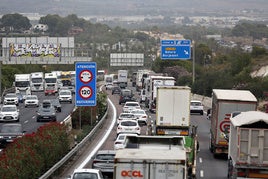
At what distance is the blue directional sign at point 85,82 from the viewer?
3897 centimetres

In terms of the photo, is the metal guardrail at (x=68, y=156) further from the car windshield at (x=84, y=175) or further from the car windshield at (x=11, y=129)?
the car windshield at (x=11, y=129)

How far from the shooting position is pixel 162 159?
18328 mm

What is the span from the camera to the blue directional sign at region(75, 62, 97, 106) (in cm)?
3897

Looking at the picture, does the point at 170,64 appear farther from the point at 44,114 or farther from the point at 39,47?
the point at 44,114

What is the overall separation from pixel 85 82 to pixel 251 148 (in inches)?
586

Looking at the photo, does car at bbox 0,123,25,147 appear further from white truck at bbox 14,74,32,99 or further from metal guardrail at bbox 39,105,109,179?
white truck at bbox 14,74,32,99

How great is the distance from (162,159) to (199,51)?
13671 cm

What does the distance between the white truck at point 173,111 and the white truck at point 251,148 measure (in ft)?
42.1

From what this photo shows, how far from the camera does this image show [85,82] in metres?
39.2

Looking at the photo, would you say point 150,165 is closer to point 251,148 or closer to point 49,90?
point 251,148

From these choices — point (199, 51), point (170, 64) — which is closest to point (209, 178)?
point (170, 64)

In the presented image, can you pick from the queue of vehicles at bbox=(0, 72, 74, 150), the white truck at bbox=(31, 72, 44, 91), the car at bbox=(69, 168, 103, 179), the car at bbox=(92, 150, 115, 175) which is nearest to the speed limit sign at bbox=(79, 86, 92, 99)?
the queue of vehicles at bbox=(0, 72, 74, 150)

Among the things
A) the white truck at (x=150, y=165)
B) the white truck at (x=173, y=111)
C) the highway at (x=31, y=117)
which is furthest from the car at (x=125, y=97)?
the white truck at (x=150, y=165)

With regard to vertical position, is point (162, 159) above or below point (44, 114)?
above
